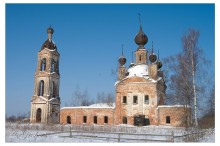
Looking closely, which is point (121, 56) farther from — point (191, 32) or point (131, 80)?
point (191, 32)

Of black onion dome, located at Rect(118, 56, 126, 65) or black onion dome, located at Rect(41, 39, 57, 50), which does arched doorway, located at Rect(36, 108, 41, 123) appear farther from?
black onion dome, located at Rect(118, 56, 126, 65)

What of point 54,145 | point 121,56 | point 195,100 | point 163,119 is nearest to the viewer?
point 54,145

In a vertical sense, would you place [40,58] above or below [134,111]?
above

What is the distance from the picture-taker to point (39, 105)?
97.8ft

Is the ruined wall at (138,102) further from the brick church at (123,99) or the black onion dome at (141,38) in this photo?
the black onion dome at (141,38)

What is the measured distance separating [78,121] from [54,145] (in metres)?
17.6

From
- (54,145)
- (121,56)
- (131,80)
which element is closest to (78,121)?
(131,80)

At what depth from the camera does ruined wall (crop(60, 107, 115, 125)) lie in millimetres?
28406

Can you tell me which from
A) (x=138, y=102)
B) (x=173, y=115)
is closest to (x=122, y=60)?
(x=138, y=102)

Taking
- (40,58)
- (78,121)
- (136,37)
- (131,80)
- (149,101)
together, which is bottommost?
(78,121)

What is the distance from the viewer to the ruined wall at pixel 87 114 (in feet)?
93.2

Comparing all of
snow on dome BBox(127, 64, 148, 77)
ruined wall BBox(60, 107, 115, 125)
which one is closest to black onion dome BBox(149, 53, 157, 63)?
snow on dome BBox(127, 64, 148, 77)

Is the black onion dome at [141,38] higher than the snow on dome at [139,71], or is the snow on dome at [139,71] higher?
the black onion dome at [141,38]

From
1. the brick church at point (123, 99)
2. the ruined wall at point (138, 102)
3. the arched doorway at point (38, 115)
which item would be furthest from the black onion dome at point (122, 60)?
the arched doorway at point (38, 115)
